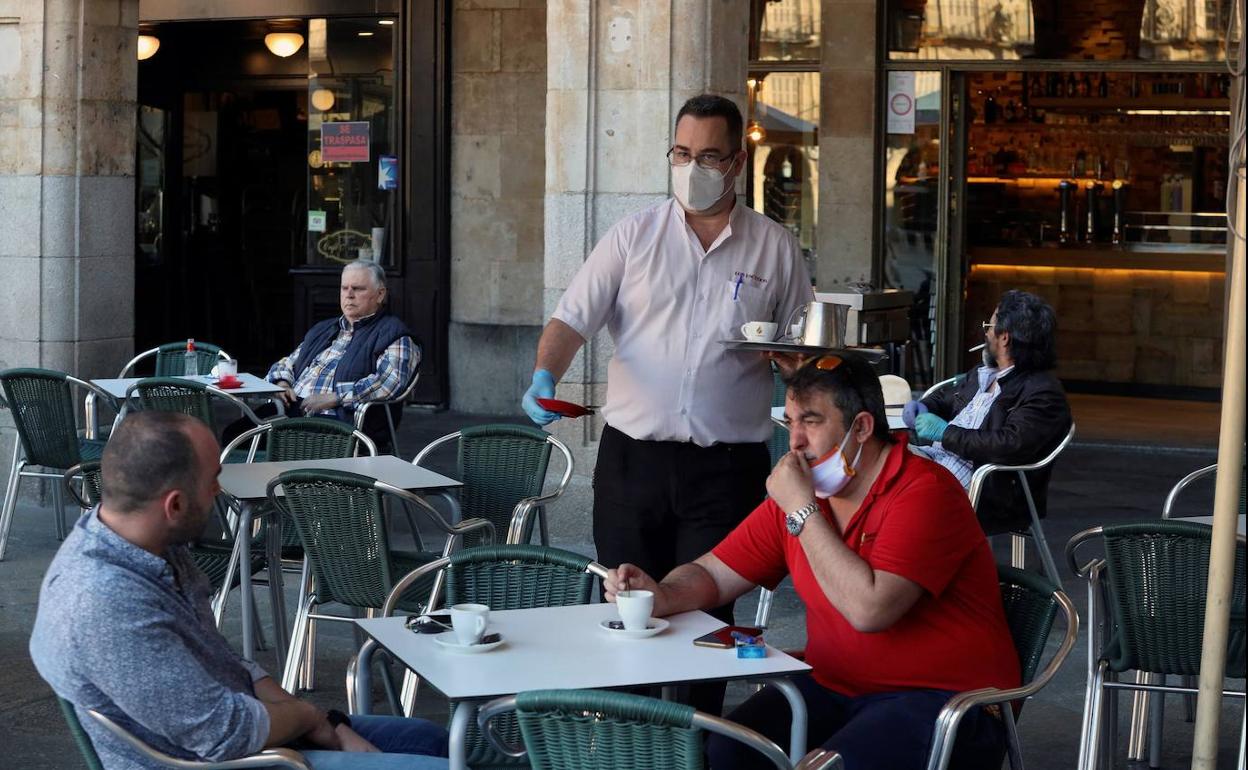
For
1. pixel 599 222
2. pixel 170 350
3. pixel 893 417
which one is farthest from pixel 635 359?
pixel 170 350

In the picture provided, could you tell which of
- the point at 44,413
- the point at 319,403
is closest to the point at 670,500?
the point at 319,403

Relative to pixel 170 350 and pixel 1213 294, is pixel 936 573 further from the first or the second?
pixel 1213 294

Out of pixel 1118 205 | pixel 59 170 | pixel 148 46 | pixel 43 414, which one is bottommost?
pixel 43 414

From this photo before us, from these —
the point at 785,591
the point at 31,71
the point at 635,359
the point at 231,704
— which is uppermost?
the point at 31,71

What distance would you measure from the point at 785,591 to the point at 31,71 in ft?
16.0

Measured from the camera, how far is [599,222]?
802cm

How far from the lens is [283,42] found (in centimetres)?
1383

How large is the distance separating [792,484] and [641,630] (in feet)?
1.49

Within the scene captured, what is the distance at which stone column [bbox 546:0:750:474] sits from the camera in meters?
7.86

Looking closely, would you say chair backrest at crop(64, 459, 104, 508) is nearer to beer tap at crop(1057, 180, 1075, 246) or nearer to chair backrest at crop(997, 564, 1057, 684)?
chair backrest at crop(997, 564, 1057, 684)

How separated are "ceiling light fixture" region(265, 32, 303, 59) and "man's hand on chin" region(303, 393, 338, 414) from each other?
6353mm

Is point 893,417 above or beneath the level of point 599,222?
beneath

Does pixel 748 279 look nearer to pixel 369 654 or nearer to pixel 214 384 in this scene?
pixel 369 654

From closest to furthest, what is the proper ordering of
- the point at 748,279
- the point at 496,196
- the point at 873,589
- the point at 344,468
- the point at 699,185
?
the point at 873,589 → the point at 699,185 → the point at 748,279 → the point at 344,468 → the point at 496,196
